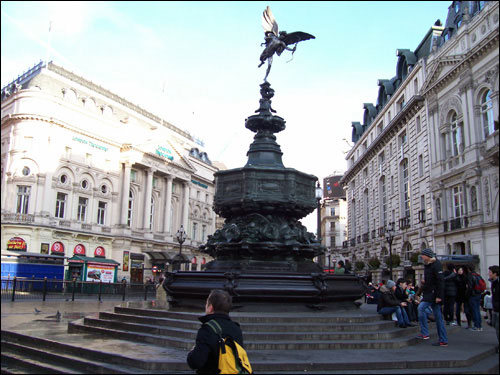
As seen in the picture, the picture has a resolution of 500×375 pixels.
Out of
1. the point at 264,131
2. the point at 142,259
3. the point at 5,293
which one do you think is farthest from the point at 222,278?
the point at 142,259

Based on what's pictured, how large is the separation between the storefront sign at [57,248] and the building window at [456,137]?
3680 centimetres

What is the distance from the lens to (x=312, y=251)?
11.1m

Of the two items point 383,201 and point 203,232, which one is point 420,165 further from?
point 203,232

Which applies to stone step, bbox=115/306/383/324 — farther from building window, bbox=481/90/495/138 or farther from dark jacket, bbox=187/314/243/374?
building window, bbox=481/90/495/138

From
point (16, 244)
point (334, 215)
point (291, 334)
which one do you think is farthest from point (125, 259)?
point (334, 215)

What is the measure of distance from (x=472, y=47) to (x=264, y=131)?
2180cm

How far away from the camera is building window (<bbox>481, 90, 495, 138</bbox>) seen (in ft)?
87.7

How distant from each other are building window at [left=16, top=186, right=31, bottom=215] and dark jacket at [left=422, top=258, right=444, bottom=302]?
140ft

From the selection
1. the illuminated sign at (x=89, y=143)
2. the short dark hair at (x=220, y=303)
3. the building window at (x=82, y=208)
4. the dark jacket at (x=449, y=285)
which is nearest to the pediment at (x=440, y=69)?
the dark jacket at (x=449, y=285)

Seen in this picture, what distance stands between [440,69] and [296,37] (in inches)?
926

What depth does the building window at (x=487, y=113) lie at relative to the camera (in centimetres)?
2672

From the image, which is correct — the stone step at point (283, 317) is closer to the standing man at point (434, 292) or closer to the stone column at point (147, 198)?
the standing man at point (434, 292)

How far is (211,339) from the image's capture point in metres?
3.93

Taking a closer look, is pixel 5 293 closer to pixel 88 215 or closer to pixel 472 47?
pixel 88 215
